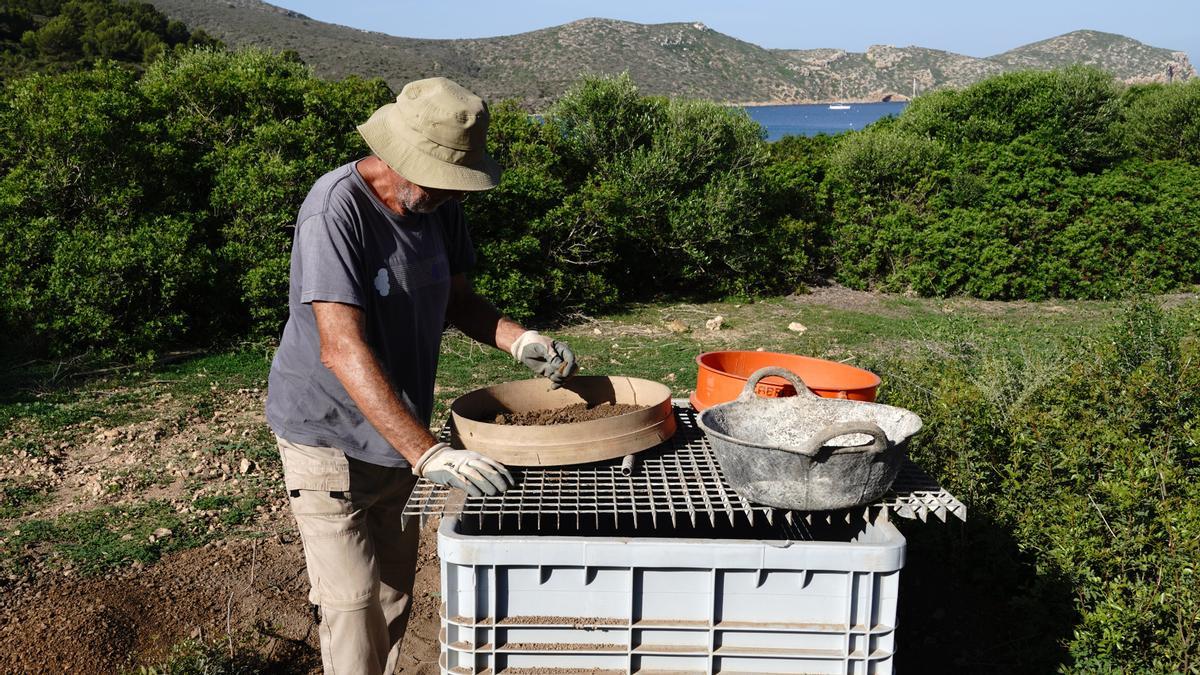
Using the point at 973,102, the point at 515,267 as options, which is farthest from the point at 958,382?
the point at 973,102

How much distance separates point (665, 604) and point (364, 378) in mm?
850

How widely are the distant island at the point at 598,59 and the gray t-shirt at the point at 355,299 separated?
31.2 feet

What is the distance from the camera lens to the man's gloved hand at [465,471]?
1922mm

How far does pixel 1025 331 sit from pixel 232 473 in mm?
7010

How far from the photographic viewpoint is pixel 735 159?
37.7 feet

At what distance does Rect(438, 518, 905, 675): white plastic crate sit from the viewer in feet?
5.90

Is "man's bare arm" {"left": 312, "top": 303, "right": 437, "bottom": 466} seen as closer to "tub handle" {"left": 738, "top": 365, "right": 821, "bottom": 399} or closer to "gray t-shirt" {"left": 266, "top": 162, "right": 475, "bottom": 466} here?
"gray t-shirt" {"left": 266, "top": 162, "right": 475, "bottom": 466}

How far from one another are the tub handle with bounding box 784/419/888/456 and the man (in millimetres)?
833

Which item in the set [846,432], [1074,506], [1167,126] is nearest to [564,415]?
[846,432]

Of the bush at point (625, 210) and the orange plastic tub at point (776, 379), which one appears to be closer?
the orange plastic tub at point (776, 379)

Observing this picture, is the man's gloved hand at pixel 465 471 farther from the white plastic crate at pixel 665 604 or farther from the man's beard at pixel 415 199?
the man's beard at pixel 415 199

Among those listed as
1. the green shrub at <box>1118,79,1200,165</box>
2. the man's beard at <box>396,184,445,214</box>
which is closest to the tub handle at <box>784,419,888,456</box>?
the man's beard at <box>396,184,445,214</box>

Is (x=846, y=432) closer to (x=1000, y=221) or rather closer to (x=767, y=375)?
(x=767, y=375)

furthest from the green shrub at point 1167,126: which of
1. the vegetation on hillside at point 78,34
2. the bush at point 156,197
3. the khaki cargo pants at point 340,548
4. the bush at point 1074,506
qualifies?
the vegetation on hillside at point 78,34
